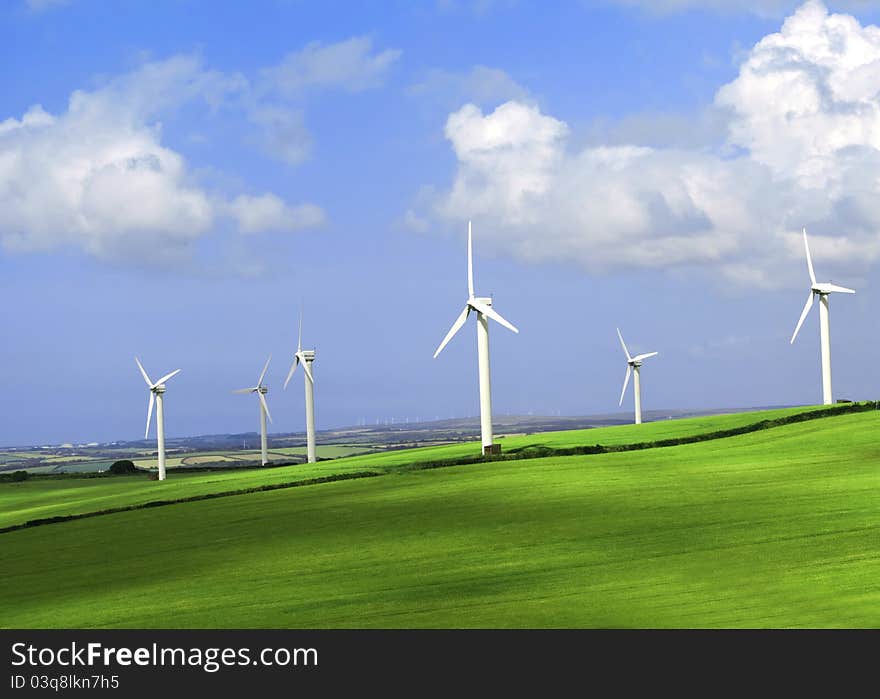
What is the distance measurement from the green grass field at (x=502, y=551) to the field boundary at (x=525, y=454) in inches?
93.9

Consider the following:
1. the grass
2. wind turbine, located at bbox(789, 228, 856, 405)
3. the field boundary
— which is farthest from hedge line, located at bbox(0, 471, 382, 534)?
wind turbine, located at bbox(789, 228, 856, 405)

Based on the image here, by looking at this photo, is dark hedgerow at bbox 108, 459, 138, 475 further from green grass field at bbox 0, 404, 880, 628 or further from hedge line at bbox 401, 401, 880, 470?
green grass field at bbox 0, 404, 880, 628

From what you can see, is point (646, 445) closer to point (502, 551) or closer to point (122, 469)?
point (502, 551)

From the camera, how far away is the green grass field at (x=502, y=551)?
25.5 m

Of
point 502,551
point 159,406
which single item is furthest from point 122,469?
point 502,551

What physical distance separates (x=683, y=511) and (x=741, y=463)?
15.2 meters

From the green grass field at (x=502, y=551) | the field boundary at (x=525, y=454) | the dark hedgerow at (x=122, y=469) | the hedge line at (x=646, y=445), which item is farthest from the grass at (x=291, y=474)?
the dark hedgerow at (x=122, y=469)

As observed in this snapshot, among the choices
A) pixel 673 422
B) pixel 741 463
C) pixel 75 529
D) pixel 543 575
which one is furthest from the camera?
pixel 673 422

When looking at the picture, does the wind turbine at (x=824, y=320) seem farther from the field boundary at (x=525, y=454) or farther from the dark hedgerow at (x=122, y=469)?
the dark hedgerow at (x=122, y=469)
